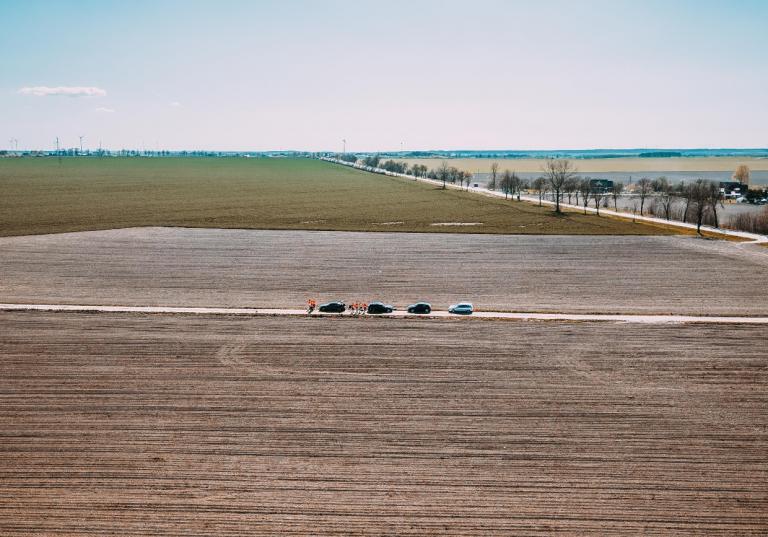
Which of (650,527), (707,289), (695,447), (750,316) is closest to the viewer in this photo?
(650,527)

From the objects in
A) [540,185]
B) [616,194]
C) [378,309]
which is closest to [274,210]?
[540,185]

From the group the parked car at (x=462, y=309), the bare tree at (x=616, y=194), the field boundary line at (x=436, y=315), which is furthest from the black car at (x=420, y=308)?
the bare tree at (x=616, y=194)

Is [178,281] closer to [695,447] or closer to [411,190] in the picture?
[695,447]

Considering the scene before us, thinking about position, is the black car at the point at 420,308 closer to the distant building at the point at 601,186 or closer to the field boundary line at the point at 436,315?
the field boundary line at the point at 436,315

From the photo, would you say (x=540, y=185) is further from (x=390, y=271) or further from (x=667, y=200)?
(x=390, y=271)

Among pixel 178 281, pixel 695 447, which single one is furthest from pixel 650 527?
pixel 178 281
